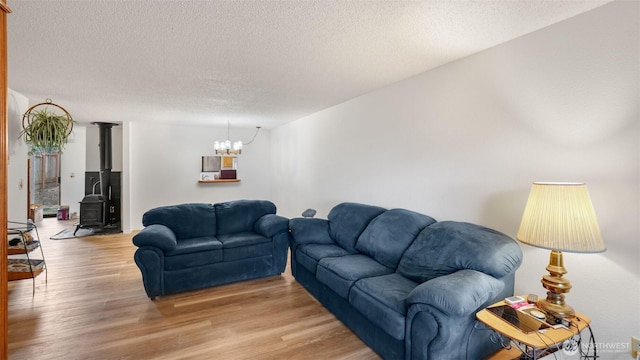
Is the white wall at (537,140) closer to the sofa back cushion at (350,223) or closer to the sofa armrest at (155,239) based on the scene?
the sofa back cushion at (350,223)

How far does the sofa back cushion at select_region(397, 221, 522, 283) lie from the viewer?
193 cm

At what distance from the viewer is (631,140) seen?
5.33ft

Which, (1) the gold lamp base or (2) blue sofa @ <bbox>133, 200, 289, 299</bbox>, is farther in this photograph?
(2) blue sofa @ <bbox>133, 200, 289, 299</bbox>

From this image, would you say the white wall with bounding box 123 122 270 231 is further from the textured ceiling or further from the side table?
the side table

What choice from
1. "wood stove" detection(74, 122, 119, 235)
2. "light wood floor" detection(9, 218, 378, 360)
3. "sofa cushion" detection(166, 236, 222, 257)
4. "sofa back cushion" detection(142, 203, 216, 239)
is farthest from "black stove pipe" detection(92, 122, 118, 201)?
"sofa cushion" detection(166, 236, 222, 257)

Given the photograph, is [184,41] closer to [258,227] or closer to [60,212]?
[258,227]

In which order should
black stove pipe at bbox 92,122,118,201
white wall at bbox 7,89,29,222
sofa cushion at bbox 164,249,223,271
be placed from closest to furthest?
sofa cushion at bbox 164,249,223,271 → white wall at bbox 7,89,29,222 → black stove pipe at bbox 92,122,118,201

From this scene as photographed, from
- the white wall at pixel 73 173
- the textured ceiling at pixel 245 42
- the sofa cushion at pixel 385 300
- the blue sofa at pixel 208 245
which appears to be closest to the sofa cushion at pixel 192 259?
the blue sofa at pixel 208 245

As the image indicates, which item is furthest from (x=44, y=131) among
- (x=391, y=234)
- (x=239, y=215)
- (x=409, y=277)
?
(x=409, y=277)

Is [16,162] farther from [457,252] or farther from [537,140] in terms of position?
[537,140]

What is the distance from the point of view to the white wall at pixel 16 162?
3.31 m

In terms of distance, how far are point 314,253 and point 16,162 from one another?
3.89 meters

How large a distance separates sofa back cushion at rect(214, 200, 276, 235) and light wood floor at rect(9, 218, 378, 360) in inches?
31.1

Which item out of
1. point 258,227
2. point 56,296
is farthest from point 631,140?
point 56,296
